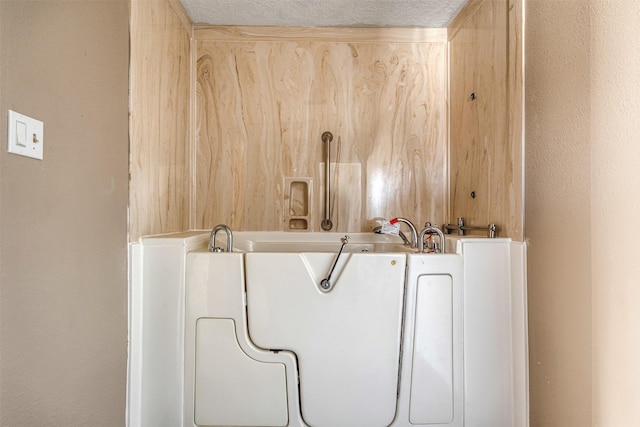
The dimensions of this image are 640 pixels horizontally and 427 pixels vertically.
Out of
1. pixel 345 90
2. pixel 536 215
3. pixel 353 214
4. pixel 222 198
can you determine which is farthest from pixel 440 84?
pixel 222 198

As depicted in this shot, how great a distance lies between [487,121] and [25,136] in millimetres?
1912

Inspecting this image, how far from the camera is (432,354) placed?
1.79m

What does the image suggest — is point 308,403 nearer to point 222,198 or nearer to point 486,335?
point 486,335

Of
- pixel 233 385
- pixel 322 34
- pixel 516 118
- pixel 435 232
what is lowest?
pixel 233 385

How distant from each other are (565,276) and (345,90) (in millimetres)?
1736

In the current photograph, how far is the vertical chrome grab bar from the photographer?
9.02 feet

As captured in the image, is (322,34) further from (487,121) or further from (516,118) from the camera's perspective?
(516,118)

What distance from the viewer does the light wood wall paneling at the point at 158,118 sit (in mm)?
1785

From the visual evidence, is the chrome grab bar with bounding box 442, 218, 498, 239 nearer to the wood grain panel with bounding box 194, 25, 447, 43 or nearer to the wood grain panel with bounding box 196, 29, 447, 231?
the wood grain panel with bounding box 196, 29, 447, 231

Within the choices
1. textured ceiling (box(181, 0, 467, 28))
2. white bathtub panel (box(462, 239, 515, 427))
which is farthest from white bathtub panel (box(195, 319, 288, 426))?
textured ceiling (box(181, 0, 467, 28))

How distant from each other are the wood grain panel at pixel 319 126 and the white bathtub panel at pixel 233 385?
1090 mm

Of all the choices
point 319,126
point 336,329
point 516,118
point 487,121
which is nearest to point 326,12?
point 319,126

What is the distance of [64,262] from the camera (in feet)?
4.24

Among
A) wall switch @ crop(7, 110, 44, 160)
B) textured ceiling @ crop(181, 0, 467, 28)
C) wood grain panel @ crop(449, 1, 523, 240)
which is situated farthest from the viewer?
textured ceiling @ crop(181, 0, 467, 28)
